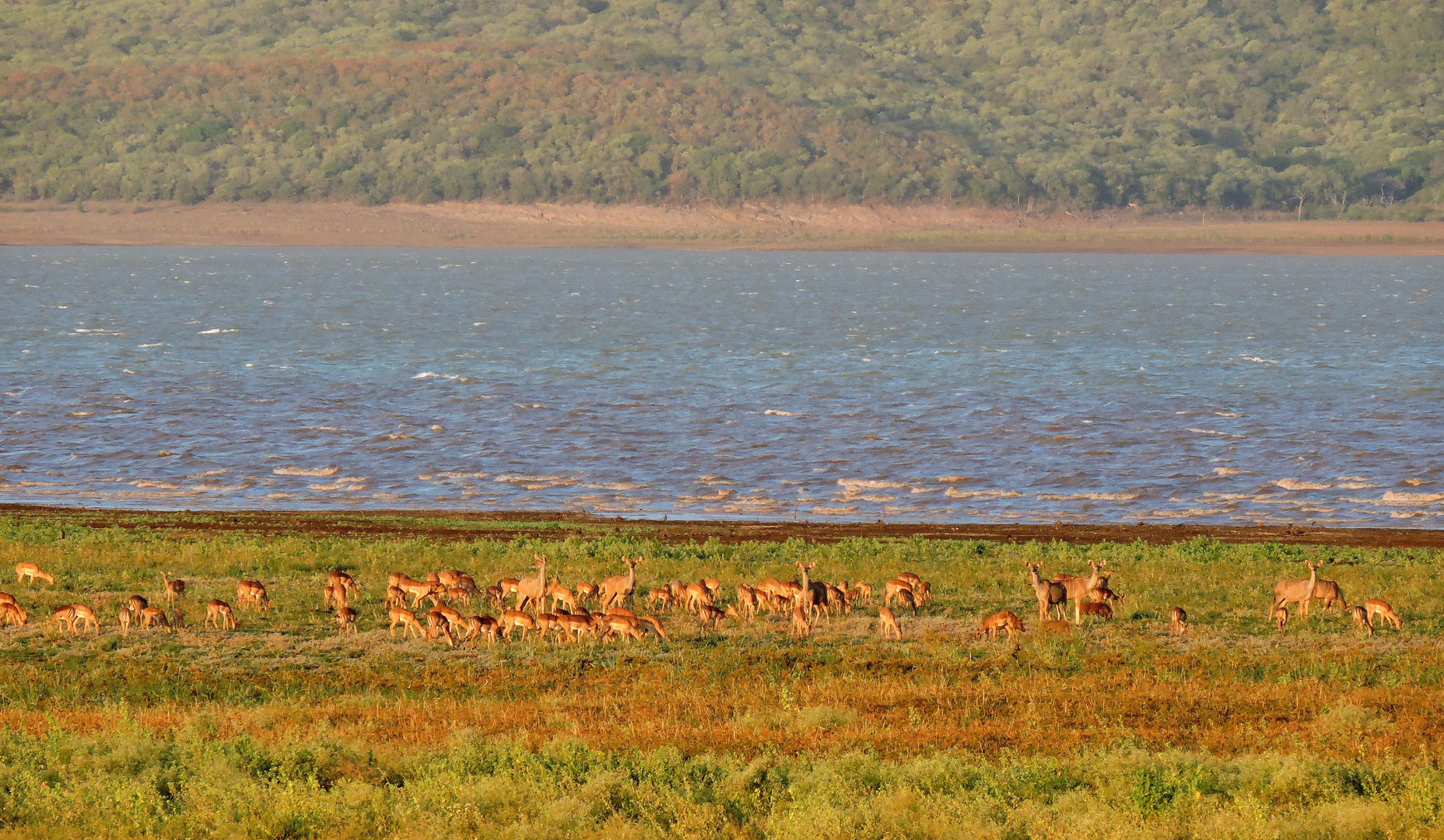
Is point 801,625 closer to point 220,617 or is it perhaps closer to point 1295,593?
point 1295,593

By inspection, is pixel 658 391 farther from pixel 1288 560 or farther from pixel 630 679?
pixel 630 679

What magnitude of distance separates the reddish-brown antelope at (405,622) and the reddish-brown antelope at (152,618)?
2.79 m

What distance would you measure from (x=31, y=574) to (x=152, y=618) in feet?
14.2

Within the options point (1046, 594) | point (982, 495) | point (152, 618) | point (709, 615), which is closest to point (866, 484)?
point (982, 495)

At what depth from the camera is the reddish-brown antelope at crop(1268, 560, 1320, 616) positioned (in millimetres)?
21297

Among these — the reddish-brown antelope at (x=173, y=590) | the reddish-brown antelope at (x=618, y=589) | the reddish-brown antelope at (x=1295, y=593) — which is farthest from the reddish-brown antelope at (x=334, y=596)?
the reddish-brown antelope at (x=1295, y=593)

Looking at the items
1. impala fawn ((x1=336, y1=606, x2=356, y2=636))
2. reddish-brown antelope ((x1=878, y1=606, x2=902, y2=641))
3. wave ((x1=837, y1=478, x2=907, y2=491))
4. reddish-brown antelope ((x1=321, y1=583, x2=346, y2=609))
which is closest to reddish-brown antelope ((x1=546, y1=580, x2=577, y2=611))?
impala fawn ((x1=336, y1=606, x2=356, y2=636))

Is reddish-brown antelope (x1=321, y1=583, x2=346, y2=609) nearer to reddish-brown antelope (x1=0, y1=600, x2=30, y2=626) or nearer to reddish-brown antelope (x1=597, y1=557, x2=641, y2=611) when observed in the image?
reddish-brown antelope (x1=597, y1=557, x2=641, y2=611)

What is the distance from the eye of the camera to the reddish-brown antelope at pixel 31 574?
23.5 m

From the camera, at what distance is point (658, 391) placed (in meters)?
62.3

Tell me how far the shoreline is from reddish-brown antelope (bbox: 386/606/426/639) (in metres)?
9.67

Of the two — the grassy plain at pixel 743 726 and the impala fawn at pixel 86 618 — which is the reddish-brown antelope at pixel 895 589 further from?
the impala fawn at pixel 86 618

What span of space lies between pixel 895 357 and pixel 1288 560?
51.0m

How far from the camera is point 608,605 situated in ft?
72.6
